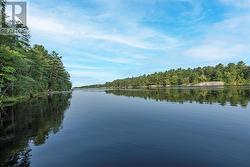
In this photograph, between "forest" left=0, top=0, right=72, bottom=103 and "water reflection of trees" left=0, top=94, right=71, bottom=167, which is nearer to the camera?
"water reflection of trees" left=0, top=94, right=71, bottom=167

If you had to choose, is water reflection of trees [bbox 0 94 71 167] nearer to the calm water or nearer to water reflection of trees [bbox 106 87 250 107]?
the calm water

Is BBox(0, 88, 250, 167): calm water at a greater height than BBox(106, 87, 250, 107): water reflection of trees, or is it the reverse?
BBox(106, 87, 250, 107): water reflection of trees

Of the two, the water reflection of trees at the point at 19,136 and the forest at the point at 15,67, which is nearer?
the water reflection of trees at the point at 19,136

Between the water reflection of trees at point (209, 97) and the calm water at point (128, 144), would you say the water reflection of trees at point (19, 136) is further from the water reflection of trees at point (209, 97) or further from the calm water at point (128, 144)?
the water reflection of trees at point (209, 97)

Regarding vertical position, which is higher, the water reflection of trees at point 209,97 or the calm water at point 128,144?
the water reflection of trees at point 209,97

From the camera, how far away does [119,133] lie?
22250 millimetres

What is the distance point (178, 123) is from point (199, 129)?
381 cm

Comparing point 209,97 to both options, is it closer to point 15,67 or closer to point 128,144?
point 15,67

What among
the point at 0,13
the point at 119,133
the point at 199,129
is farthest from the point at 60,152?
the point at 0,13

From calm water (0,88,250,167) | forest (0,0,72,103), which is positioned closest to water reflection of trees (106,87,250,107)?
calm water (0,88,250,167)

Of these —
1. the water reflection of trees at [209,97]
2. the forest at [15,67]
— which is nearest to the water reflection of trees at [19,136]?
the forest at [15,67]

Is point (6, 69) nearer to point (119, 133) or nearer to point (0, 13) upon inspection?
point (0, 13)

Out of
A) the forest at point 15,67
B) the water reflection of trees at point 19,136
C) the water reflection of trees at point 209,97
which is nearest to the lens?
the water reflection of trees at point 19,136

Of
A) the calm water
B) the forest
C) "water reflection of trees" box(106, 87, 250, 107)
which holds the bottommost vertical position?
the calm water
